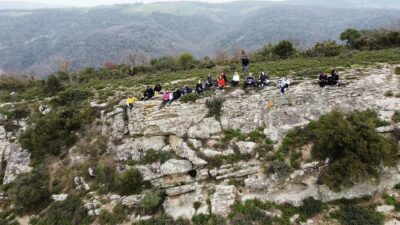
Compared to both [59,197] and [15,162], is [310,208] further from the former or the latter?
[15,162]

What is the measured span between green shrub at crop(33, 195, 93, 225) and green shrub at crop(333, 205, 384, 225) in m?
15.2

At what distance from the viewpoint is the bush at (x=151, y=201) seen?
1633cm

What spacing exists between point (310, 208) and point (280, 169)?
2678mm

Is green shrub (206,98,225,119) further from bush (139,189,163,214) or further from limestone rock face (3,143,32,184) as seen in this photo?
limestone rock face (3,143,32,184)

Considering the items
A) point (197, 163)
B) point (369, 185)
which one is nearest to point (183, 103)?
point (197, 163)

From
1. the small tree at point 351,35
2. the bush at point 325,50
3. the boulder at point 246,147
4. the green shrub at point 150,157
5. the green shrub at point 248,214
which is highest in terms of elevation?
the small tree at point 351,35

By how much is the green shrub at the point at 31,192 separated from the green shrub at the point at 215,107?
13430 millimetres

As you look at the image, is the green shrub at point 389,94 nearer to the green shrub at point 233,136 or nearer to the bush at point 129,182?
the green shrub at point 233,136

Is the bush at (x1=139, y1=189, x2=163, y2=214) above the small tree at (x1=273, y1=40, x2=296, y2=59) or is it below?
below

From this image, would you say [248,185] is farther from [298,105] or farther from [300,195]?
[298,105]

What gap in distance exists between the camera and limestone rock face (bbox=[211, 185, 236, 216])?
15.6 meters

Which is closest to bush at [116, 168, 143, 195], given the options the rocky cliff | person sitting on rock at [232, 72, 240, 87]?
the rocky cliff

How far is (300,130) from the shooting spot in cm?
1802

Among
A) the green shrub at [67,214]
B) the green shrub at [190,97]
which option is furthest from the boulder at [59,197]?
the green shrub at [190,97]
